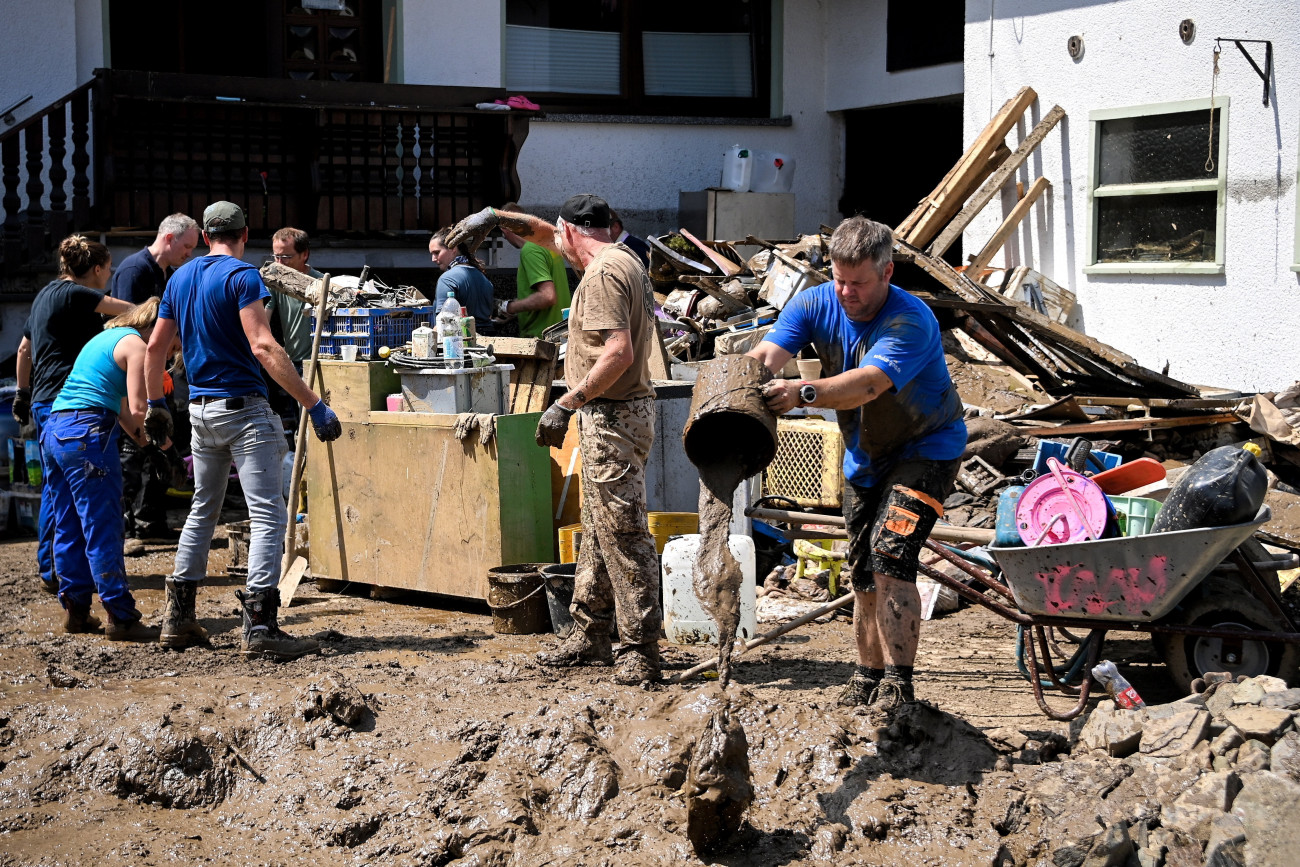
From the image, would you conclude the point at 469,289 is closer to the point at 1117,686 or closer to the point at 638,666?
the point at 638,666

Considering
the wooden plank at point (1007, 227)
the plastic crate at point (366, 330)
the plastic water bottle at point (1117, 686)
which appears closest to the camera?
the plastic water bottle at point (1117, 686)

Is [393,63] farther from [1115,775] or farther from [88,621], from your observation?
[1115,775]

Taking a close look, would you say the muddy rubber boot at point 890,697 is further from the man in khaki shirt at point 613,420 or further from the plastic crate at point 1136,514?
the plastic crate at point 1136,514

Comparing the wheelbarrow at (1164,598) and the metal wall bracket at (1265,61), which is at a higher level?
the metal wall bracket at (1265,61)

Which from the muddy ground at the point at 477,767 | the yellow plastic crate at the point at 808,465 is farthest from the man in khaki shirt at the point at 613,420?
the yellow plastic crate at the point at 808,465

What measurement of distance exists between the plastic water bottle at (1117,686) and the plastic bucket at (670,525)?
8.91 ft

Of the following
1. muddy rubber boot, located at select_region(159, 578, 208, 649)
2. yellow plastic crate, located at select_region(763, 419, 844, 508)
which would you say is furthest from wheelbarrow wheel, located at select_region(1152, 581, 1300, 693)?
muddy rubber boot, located at select_region(159, 578, 208, 649)

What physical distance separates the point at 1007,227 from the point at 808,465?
4.85 metres

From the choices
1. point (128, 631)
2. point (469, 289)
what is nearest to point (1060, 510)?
point (128, 631)

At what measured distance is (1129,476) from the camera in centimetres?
580

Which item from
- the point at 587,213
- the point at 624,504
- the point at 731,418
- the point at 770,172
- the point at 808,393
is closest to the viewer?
the point at 808,393

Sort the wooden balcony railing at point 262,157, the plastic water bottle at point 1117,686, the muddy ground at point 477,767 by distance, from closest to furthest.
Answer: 1. the muddy ground at point 477,767
2. the plastic water bottle at point 1117,686
3. the wooden balcony railing at point 262,157

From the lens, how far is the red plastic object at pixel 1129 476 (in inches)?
226

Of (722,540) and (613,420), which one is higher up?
(613,420)
